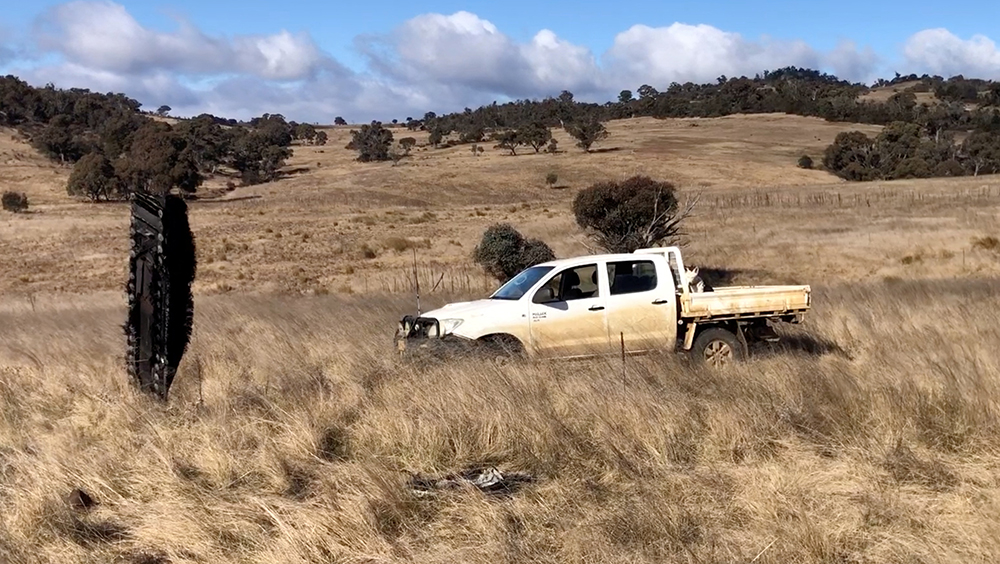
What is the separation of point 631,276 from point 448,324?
7.71 ft

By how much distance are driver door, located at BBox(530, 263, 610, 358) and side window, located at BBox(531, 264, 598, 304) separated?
12mm

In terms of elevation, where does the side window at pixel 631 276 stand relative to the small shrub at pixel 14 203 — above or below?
below

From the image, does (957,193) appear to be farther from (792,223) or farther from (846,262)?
(846,262)

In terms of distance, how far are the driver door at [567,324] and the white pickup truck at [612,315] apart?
12 millimetres

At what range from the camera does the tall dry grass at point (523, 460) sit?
14.8 feet

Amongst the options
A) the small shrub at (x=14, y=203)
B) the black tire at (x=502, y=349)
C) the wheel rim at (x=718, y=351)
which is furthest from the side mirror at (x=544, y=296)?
the small shrub at (x=14, y=203)

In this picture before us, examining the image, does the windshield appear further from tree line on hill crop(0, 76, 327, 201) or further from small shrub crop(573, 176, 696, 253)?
tree line on hill crop(0, 76, 327, 201)

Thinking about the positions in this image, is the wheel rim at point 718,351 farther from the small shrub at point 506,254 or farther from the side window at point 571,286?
the small shrub at point 506,254

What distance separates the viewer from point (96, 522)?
5.05 metres

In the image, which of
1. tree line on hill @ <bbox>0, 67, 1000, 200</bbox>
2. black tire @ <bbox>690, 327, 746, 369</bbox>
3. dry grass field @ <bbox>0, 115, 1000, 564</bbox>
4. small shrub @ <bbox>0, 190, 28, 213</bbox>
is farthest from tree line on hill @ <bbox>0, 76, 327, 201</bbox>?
black tire @ <bbox>690, 327, 746, 369</bbox>

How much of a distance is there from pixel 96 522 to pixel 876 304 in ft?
37.3

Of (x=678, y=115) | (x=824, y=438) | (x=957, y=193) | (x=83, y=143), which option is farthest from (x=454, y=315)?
(x=678, y=115)

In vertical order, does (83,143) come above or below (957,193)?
above

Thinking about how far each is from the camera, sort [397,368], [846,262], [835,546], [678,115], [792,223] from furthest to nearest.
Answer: [678,115] → [792,223] → [846,262] → [397,368] → [835,546]
